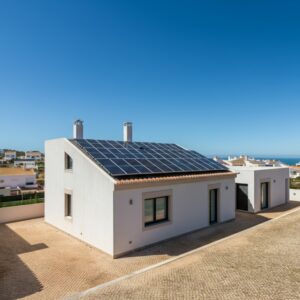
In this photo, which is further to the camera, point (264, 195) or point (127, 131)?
point (264, 195)

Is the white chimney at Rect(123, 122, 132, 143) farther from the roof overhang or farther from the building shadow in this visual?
the building shadow

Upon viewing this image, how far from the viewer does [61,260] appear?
34.6 ft

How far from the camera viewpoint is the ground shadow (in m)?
11.6

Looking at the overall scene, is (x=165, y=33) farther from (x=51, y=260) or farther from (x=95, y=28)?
(x=51, y=260)

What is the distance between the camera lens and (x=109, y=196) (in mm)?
10891

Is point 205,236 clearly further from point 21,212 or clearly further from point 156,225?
point 21,212

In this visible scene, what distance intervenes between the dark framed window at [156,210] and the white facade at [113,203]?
11.6 inches

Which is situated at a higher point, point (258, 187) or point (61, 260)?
point (258, 187)

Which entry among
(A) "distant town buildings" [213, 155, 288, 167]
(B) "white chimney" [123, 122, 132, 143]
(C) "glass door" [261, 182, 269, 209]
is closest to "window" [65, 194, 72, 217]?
(B) "white chimney" [123, 122, 132, 143]

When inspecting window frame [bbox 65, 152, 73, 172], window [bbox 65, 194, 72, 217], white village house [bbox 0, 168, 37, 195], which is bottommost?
white village house [bbox 0, 168, 37, 195]

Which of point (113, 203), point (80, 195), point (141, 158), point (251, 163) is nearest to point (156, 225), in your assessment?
point (113, 203)

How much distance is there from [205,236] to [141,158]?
6013mm

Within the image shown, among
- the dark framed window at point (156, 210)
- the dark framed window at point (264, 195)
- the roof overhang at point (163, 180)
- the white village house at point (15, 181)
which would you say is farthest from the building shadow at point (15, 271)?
the white village house at point (15, 181)

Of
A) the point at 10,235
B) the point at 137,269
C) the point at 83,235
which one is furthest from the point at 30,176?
the point at 137,269
